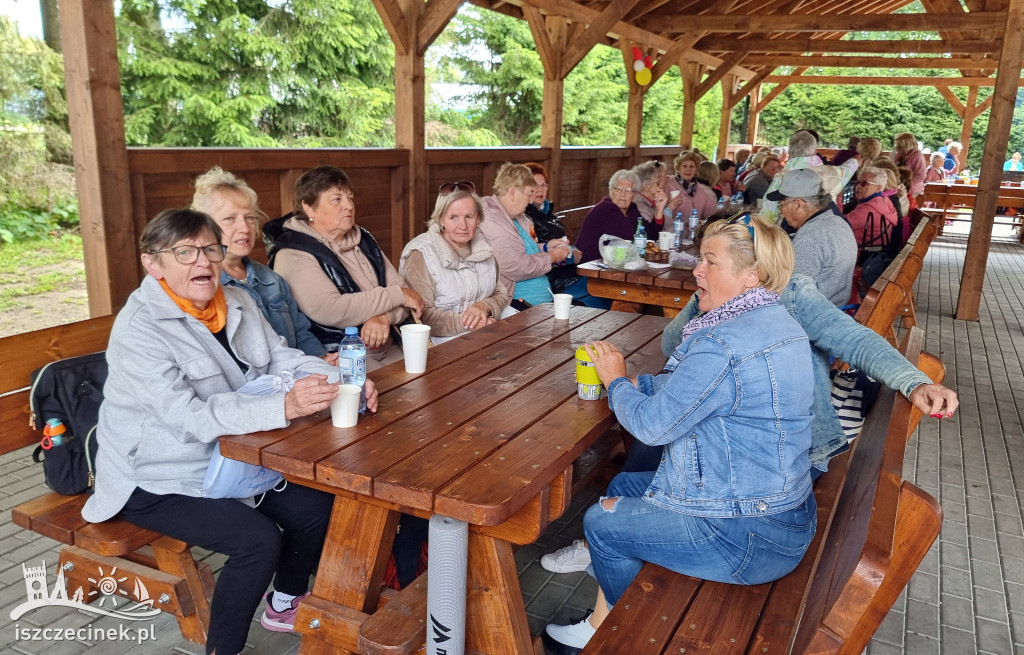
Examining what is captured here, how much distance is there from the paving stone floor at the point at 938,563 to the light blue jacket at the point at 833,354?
76 cm

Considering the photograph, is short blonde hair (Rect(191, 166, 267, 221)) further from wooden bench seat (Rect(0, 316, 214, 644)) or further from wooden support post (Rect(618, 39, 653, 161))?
wooden support post (Rect(618, 39, 653, 161))

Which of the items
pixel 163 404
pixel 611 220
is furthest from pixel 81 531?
pixel 611 220

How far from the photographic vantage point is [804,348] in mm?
1804

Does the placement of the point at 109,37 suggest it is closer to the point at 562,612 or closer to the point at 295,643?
the point at 295,643

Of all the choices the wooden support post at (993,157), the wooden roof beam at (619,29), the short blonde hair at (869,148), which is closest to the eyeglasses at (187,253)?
the wooden roof beam at (619,29)

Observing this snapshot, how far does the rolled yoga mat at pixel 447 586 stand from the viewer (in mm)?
1593

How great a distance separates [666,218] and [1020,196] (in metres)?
10.1

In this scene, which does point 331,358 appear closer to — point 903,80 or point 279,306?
point 279,306

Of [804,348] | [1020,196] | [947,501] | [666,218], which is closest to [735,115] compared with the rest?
[1020,196]

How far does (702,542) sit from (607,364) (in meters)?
0.49

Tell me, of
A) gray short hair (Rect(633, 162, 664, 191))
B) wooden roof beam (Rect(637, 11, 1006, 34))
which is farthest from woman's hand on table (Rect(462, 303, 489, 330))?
wooden roof beam (Rect(637, 11, 1006, 34))

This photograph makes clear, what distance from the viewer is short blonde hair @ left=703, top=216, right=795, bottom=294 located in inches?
73.7

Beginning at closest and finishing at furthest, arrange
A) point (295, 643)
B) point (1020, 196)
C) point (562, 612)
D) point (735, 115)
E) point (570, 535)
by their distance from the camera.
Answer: point (295, 643), point (562, 612), point (570, 535), point (1020, 196), point (735, 115)

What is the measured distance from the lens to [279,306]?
2.72 meters
